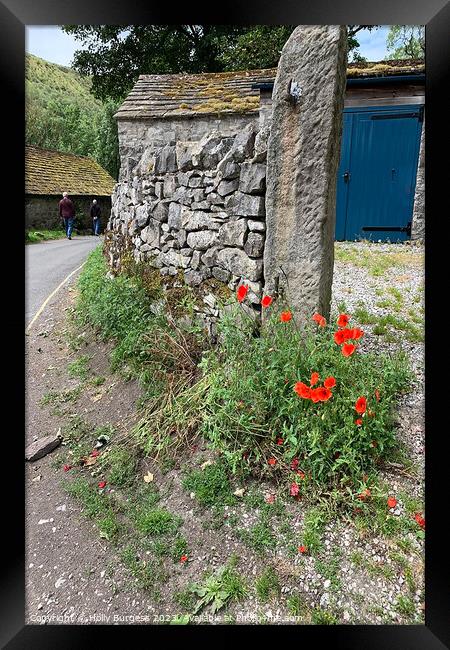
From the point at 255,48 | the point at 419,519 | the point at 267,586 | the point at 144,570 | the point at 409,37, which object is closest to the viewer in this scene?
the point at 267,586

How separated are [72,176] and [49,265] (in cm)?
615

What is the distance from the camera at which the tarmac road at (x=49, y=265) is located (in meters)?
6.10

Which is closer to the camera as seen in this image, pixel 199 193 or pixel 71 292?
pixel 199 193

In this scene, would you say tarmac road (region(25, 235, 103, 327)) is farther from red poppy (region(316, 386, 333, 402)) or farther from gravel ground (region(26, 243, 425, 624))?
red poppy (region(316, 386, 333, 402))

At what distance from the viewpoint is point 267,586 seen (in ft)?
6.15

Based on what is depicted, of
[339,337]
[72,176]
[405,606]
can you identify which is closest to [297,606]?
[405,606]

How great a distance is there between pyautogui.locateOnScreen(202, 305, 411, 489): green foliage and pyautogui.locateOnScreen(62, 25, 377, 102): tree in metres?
9.96

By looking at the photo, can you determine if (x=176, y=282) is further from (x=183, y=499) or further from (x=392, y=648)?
(x=392, y=648)

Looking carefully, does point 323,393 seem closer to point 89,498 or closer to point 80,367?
point 89,498

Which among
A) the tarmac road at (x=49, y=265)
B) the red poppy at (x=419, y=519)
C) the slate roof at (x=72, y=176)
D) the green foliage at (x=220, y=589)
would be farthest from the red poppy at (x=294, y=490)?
the slate roof at (x=72, y=176)

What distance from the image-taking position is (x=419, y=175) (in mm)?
7496

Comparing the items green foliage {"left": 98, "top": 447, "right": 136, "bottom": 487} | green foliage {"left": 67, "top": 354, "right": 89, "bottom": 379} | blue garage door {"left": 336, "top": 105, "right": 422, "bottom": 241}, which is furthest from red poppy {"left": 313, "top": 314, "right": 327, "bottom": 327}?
blue garage door {"left": 336, "top": 105, "right": 422, "bottom": 241}

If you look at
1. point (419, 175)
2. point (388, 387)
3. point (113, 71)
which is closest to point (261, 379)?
point (388, 387)
